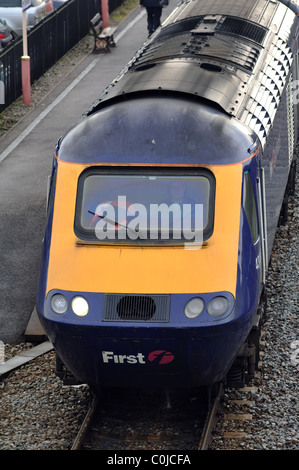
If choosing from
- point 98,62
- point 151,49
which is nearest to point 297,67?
point 151,49

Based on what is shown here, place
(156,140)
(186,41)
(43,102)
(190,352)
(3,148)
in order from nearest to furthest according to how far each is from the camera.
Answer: (190,352)
(156,140)
(186,41)
(3,148)
(43,102)

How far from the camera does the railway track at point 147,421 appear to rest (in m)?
10.7

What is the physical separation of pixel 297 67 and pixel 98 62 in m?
10.1

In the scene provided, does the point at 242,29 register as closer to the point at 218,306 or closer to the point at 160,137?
the point at 160,137

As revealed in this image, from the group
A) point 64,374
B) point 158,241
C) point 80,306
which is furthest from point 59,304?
point 64,374

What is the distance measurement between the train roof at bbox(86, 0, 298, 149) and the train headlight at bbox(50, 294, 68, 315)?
2.56 meters

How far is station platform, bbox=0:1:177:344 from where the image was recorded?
14438 millimetres

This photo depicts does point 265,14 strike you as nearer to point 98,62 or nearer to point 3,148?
point 3,148

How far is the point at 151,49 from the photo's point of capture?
46.6 ft

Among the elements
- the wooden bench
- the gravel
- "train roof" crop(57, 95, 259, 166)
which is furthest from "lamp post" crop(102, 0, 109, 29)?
"train roof" crop(57, 95, 259, 166)

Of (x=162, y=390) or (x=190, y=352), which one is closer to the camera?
(x=190, y=352)

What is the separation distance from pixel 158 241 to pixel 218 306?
91 centimetres

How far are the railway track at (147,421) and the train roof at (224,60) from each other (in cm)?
315

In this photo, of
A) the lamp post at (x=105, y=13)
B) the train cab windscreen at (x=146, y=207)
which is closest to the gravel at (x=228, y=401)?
the train cab windscreen at (x=146, y=207)
